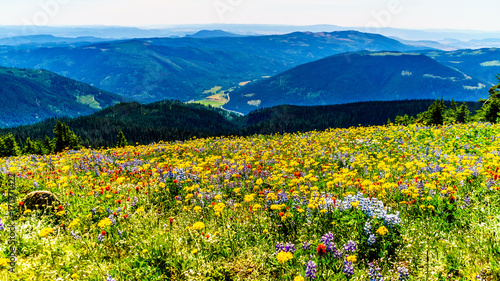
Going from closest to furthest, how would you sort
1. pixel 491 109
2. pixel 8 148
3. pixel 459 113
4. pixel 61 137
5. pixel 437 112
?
pixel 491 109 < pixel 437 112 < pixel 459 113 < pixel 61 137 < pixel 8 148

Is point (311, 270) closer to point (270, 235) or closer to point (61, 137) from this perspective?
point (270, 235)

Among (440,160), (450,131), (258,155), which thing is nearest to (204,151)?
(258,155)

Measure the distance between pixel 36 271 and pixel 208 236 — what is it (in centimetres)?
324

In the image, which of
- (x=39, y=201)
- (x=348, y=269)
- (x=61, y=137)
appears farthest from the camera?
(x=61, y=137)

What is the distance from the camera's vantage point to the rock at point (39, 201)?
7.61 m

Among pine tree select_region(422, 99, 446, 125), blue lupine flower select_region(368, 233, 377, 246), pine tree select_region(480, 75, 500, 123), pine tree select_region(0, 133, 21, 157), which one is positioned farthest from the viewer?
pine tree select_region(0, 133, 21, 157)

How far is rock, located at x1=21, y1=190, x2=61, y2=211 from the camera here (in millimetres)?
7608

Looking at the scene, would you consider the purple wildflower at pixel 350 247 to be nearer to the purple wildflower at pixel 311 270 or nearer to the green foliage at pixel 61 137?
the purple wildflower at pixel 311 270

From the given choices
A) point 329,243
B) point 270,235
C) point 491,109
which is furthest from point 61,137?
point 491,109

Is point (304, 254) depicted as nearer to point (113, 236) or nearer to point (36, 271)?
point (113, 236)

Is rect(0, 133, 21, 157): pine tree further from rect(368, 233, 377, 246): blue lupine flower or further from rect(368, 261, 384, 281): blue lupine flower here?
rect(368, 261, 384, 281): blue lupine flower

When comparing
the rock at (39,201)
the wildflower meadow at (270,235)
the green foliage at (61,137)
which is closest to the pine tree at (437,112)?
the wildflower meadow at (270,235)

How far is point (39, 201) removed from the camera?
778cm

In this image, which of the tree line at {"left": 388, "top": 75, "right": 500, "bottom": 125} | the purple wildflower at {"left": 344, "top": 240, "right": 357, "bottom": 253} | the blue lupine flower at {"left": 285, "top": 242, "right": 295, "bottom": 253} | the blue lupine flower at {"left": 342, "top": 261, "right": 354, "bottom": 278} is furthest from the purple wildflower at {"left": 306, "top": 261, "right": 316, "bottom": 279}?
the tree line at {"left": 388, "top": 75, "right": 500, "bottom": 125}
